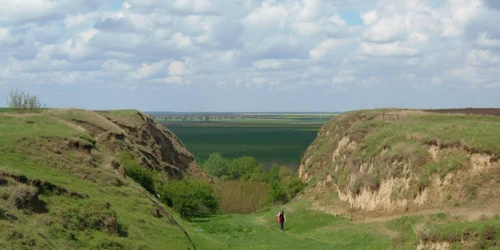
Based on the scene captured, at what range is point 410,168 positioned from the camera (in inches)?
1486

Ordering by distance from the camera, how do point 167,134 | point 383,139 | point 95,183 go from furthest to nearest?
1. point 167,134
2. point 383,139
3. point 95,183

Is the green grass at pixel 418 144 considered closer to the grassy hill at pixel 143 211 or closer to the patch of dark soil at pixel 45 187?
the grassy hill at pixel 143 211

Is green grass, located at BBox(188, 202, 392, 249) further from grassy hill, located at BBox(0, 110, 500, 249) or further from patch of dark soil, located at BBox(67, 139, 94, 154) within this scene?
patch of dark soil, located at BBox(67, 139, 94, 154)

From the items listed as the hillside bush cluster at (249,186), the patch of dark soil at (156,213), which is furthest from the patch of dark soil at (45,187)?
the hillside bush cluster at (249,186)

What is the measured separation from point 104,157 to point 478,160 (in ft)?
69.0

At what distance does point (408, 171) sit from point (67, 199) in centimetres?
2185

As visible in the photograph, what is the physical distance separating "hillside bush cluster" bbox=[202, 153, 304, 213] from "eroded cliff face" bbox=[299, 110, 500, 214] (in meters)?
6.27

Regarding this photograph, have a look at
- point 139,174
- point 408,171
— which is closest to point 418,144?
point 408,171

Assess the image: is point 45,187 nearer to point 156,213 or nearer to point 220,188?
point 156,213

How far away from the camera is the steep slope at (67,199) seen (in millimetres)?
19203

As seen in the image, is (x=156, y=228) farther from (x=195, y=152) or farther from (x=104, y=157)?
(x=195, y=152)

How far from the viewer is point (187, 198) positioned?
45.6 m

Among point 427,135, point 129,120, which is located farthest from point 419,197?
point 129,120

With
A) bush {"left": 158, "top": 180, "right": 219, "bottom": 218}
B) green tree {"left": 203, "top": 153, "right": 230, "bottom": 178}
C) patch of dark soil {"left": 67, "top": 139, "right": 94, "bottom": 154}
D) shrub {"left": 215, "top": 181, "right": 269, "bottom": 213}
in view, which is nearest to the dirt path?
bush {"left": 158, "top": 180, "right": 219, "bottom": 218}
